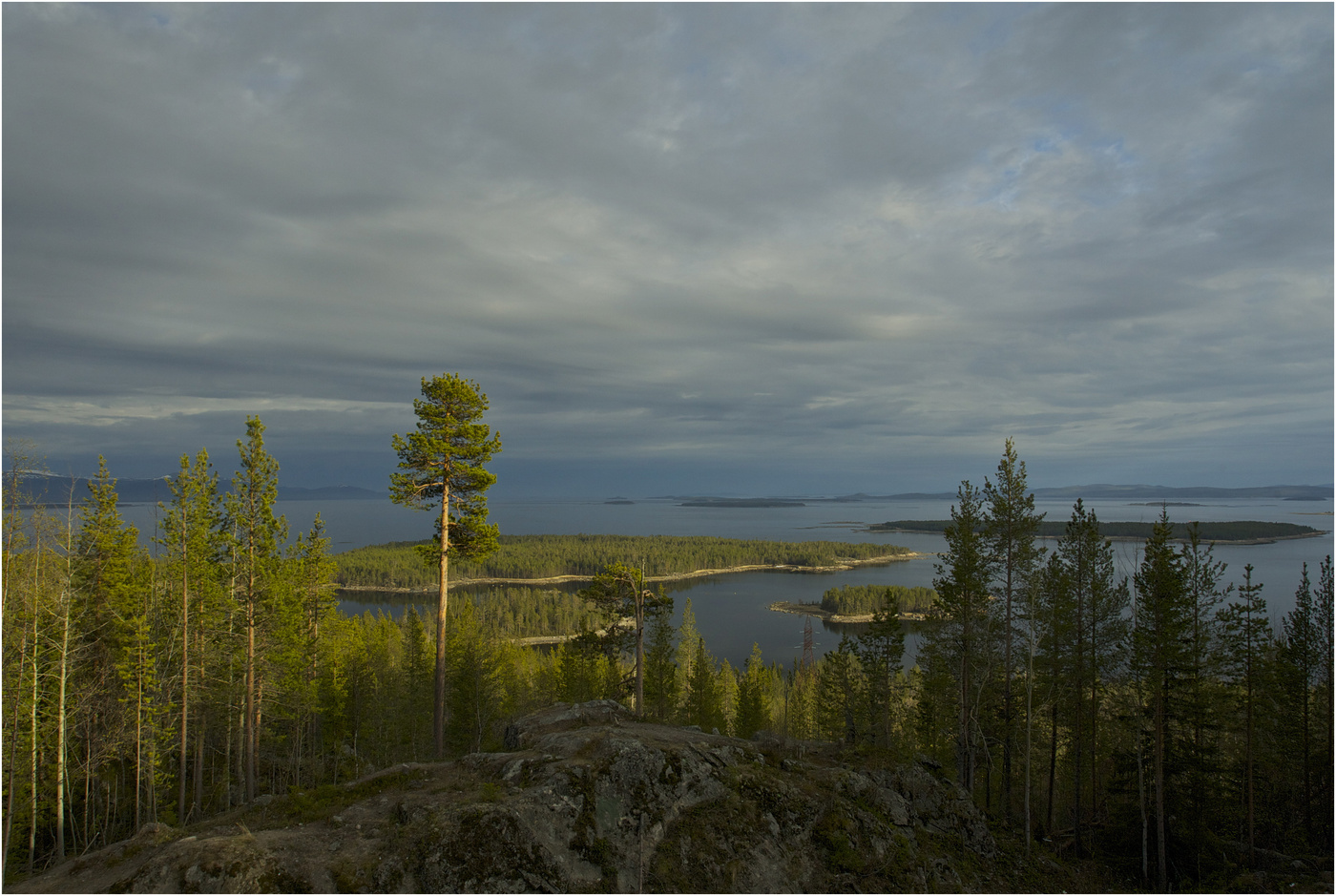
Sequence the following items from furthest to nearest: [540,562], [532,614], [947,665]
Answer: [540,562], [532,614], [947,665]

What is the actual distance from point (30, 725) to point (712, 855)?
19.3 m

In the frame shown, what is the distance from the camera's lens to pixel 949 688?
71.1 ft

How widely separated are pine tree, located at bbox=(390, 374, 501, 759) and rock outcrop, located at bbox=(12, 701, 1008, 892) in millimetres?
6472

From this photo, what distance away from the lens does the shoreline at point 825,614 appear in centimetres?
10700

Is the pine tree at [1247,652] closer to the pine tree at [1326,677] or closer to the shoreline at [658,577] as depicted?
the pine tree at [1326,677]

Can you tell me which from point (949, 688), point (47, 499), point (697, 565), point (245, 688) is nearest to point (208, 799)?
point (245, 688)

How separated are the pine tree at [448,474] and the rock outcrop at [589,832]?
6472mm

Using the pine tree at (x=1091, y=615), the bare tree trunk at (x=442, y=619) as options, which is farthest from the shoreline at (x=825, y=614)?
the bare tree trunk at (x=442, y=619)

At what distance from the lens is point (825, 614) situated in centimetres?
11956

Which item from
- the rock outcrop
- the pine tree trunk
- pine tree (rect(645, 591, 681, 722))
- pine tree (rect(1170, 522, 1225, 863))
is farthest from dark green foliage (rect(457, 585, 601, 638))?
the rock outcrop

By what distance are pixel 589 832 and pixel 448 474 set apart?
11.5 meters

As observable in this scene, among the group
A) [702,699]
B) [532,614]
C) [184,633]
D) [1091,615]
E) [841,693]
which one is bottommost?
[532,614]

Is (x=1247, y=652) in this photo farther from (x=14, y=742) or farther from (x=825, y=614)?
(x=825, y=614)

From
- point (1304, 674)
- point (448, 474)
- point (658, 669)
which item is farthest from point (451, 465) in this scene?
point (1304, 674)
